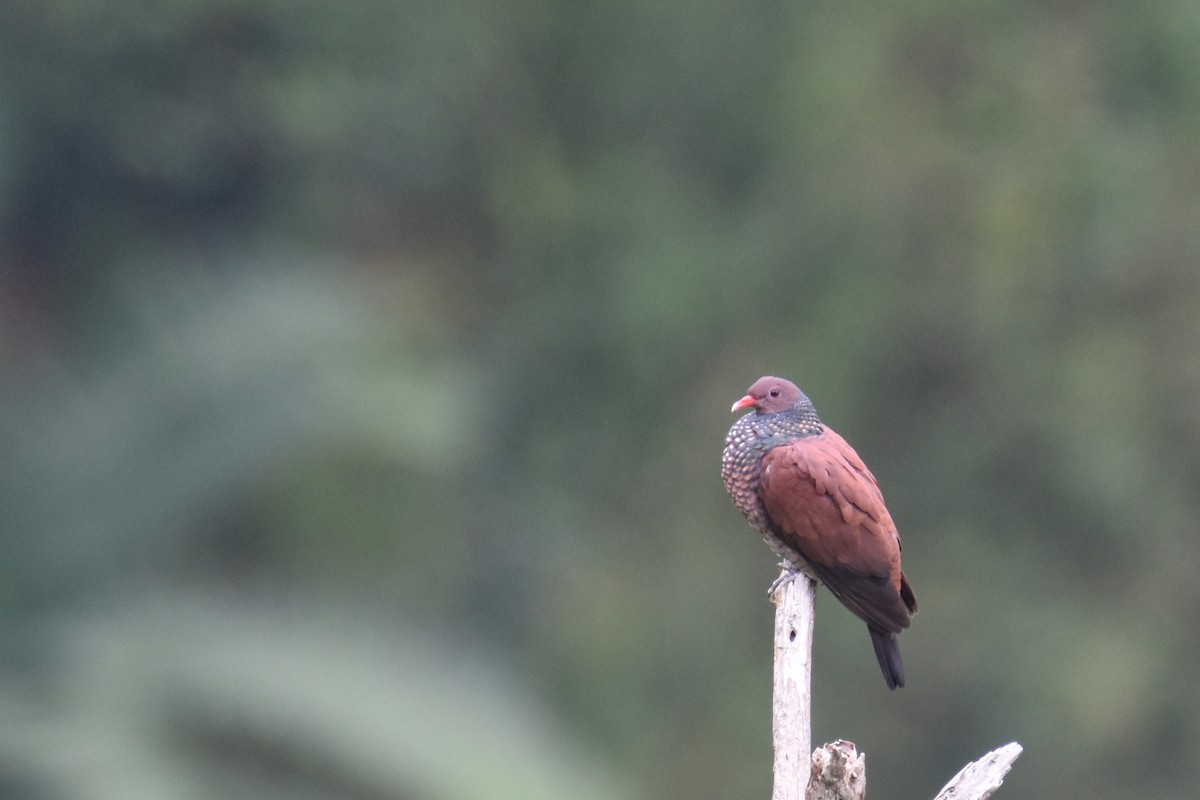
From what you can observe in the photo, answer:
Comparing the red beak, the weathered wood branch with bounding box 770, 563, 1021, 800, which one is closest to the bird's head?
the red beak

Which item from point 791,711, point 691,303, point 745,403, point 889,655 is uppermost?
point 691,303

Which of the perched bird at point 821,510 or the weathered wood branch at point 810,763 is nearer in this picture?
the weathered wood branch at point 810,763

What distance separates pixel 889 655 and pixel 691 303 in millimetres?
6361

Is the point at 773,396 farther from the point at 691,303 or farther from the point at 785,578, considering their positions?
the point at 691,303

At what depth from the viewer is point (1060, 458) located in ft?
35.3

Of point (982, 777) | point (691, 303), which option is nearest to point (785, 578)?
point (982, 777)

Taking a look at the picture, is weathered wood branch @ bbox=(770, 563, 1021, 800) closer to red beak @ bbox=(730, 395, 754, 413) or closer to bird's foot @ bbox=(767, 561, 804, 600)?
bird's foot @ bbox=(767, 561, 804, 600)

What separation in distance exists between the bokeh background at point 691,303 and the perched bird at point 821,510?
507 cm

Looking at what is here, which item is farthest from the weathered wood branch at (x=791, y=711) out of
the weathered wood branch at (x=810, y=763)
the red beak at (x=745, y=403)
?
the red beak at (x=745, y=403)

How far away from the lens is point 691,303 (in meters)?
10.4

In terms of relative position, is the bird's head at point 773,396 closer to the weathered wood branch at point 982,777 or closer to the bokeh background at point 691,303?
the weathered wood branch at point 982,777

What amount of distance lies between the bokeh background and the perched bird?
507cm

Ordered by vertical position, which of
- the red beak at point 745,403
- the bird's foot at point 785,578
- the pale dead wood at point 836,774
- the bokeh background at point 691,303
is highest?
the bokeh background at point 691,303

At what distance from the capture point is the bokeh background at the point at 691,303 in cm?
988
